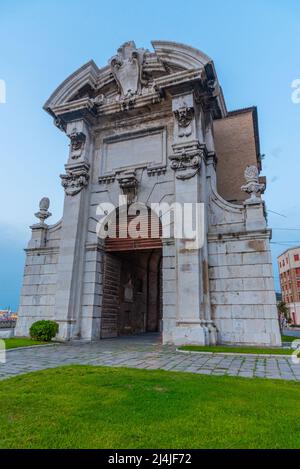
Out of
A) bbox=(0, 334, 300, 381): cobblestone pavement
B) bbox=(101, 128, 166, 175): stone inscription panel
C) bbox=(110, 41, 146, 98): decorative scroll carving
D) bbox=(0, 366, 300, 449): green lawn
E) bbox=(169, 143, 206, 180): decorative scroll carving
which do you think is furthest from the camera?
bbox=(110, 41, 146, 98): decorative scroll carving

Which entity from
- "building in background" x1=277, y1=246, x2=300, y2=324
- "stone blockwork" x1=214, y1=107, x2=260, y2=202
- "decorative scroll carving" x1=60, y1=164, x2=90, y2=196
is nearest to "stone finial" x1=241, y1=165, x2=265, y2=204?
"stone blockwork" x1=214, y1=107, x2=260, y2=202

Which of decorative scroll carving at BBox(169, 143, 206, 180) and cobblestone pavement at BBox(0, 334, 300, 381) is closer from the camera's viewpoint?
cobblestone pavement at BBox(0, 334, 300, 381)

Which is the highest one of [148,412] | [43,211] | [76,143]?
[76,143]

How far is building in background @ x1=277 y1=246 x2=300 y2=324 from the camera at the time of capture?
59.9 metres

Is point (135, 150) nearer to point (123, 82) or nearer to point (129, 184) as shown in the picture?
point (129, 184)

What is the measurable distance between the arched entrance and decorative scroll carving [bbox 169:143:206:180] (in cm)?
231

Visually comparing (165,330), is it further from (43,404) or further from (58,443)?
(58,443)

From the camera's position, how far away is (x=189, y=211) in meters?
12.3

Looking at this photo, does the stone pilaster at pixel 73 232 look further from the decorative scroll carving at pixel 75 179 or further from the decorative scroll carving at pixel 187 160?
the decorative scroll carving at pixel 187 160

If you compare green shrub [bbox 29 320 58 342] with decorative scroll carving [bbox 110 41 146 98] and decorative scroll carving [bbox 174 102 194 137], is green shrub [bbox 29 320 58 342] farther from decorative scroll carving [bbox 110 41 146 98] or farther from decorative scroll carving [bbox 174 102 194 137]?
decorative scroll carving [bbox 110 41 146 98]

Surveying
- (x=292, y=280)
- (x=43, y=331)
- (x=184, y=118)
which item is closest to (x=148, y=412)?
(x=43, y=331)

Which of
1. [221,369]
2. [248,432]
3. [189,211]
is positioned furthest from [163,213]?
[248,432]

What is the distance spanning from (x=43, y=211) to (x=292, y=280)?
191 ft

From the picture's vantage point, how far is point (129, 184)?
547 inches
